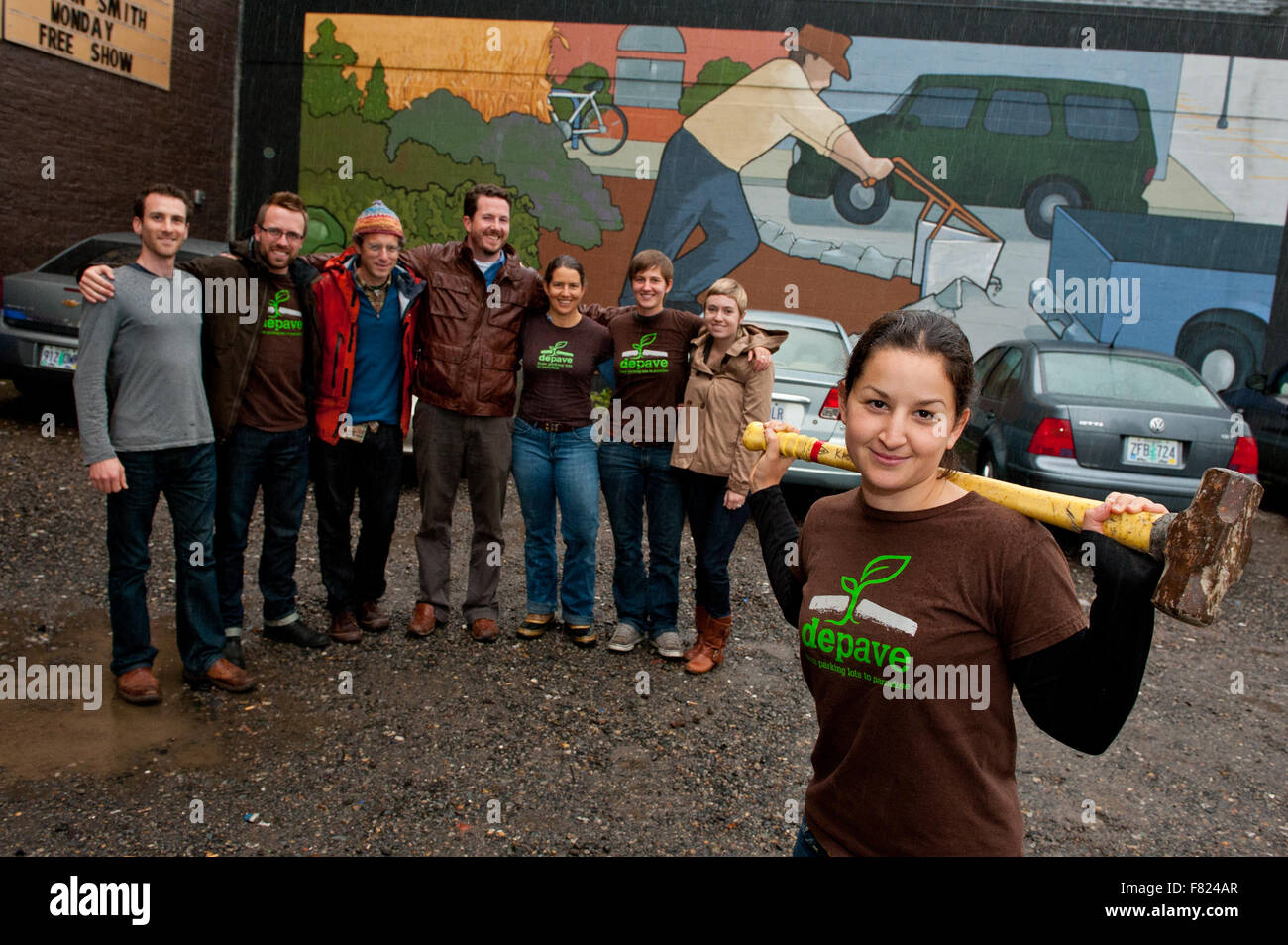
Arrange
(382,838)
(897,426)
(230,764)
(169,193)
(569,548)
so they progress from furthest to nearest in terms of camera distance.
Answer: (569,548)
(169,193)
(230,764)
(382,838)
(897,426)

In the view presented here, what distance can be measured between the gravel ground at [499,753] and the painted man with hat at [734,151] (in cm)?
929

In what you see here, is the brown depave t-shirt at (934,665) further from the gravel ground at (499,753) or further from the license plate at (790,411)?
the license plate at (790,411)

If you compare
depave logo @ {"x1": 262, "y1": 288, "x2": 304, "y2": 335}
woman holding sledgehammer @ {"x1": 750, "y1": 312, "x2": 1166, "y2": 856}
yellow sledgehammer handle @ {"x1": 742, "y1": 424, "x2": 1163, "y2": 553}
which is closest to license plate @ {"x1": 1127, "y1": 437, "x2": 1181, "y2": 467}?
yellow sledgehammer handle @ {"x1": 742, "y1": 424, "x2": 1163, "y2": 553}

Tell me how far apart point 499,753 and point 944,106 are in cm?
1246

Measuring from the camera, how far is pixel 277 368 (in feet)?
14.7

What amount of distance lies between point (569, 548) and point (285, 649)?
1482 mm

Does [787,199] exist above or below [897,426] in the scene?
above

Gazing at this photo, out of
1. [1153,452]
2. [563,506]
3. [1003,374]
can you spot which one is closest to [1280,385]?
[1003,374]

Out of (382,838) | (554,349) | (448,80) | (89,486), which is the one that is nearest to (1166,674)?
(554,349)

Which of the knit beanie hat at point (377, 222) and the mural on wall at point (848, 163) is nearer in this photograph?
the knit beanie hat at point (377, 222)

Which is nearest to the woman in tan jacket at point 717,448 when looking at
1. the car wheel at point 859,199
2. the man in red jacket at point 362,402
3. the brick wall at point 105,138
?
the man in red jacket at point 362,402

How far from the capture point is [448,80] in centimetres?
1398

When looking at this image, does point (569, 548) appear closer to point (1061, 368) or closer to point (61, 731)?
point (61, 731)

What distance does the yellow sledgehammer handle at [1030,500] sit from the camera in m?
1.42
